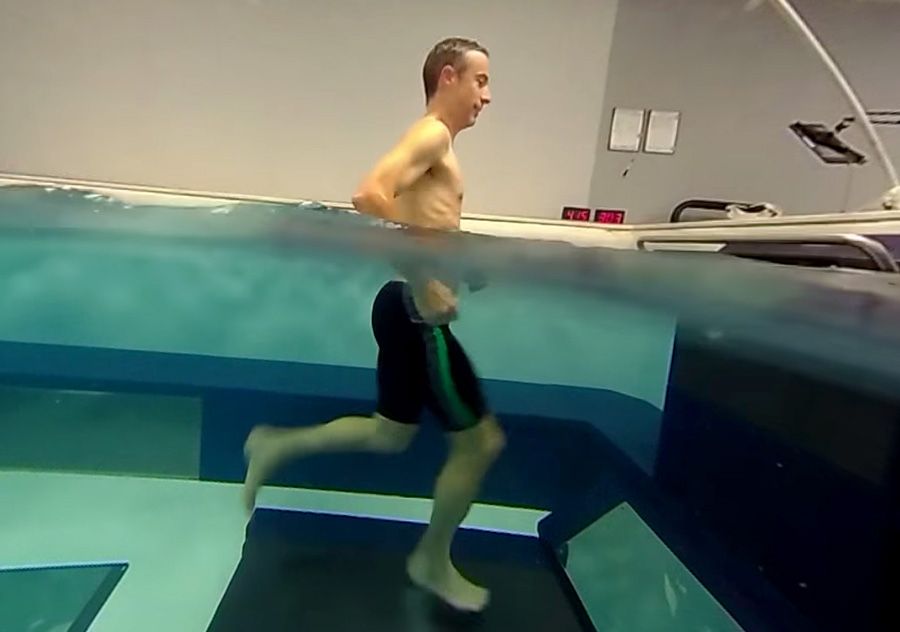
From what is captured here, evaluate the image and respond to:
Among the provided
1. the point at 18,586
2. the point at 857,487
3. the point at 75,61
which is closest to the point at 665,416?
the point at 857,487

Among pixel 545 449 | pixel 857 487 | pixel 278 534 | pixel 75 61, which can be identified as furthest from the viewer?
pixel 75 61

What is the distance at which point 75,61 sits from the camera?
253cm

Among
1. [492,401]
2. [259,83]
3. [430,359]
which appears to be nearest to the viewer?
[430,359]

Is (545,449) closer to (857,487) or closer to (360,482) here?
(360,482)

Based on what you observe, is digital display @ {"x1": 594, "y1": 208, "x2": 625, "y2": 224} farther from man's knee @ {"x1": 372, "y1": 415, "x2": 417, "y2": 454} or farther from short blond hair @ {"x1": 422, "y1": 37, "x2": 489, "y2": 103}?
short blond hair @ {"x1": 422, "y1": 37, "x2": 489, "y2": 103}

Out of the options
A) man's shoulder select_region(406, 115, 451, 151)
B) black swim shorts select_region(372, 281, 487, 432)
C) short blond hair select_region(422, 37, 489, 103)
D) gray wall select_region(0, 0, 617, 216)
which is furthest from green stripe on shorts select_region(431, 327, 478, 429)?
gray wall select_region(0, 0, 617, 216)

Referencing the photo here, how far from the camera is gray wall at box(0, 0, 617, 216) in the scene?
99.3 inches

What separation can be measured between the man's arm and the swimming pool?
7 centimetres

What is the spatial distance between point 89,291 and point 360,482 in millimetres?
839

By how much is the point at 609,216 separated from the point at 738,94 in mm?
560

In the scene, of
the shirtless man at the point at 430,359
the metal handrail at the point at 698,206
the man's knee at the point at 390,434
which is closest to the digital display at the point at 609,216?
the metal handrail at the point at 698,206

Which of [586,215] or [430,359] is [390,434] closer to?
[430,359]

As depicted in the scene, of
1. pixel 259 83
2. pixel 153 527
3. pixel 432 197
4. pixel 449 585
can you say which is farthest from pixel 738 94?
pixel 153 527

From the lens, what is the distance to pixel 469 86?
1357 millimetres
